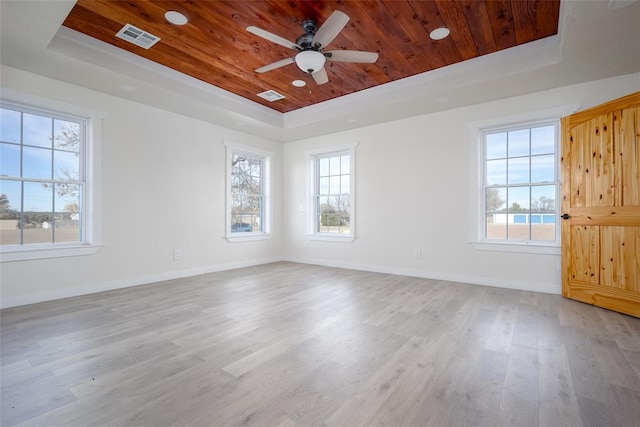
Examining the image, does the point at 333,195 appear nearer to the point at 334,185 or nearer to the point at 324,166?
the point at 334,185

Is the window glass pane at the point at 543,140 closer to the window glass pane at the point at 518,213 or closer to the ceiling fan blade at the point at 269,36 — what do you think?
the window glass pane at the point at 518,213

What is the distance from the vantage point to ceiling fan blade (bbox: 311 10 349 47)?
7.95 feet

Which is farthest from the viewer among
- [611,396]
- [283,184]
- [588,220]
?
[283,184]

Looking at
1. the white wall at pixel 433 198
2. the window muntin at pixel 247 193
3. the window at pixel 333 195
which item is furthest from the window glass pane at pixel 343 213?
the window muntin at pixel 247 193

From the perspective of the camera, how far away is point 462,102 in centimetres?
431

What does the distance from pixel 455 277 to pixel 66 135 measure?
5557mm

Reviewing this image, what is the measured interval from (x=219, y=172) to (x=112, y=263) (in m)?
2.17

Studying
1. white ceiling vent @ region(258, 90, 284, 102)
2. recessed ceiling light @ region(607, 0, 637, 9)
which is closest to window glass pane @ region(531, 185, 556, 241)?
recessed ceiling light @ region(607, 0, 637, 9)

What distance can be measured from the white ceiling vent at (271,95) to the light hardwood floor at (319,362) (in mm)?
2981

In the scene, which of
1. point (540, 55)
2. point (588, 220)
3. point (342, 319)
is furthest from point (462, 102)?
point (342, 319)

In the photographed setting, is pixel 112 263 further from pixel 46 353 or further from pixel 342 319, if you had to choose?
pixel 342 319

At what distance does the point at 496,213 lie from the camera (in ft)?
14.4

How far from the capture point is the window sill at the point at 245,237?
18.3 ft

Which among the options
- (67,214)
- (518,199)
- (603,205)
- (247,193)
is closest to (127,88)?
(67,214)
